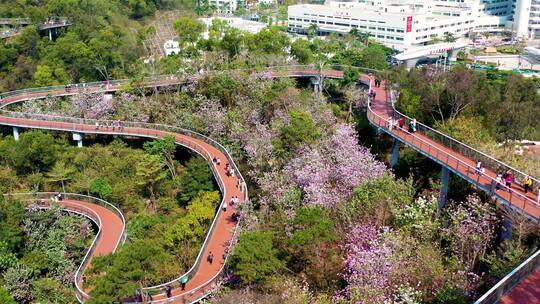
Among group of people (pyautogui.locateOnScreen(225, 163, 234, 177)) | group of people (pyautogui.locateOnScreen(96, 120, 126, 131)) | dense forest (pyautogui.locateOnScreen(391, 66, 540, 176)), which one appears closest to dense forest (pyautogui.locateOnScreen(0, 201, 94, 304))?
group of people (pyautogui.locateOnScreen(225, 163, 234, 177))

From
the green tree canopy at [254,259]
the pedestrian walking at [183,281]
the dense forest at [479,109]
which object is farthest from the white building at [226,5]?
the green tree canopy at [254,259]

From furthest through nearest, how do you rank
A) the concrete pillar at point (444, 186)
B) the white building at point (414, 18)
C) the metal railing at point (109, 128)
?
the white building at point (414, 18), the metal railing at point (109, 128), the concrete pillar at point (444, 186)

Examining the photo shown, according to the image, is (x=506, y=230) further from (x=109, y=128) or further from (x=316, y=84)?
(x=109, y=128)

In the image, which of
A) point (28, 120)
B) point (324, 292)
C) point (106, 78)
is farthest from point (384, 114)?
point (106, 78)

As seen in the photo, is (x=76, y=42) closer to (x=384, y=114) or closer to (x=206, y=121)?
(x=206, y=121)

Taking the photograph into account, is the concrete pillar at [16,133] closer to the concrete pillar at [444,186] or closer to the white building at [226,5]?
the concrete pillar at [444,186]

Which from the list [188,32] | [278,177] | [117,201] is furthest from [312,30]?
[278,177]

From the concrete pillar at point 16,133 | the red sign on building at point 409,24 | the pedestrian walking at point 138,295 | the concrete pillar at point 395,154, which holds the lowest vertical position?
the pedestrian walking at point 138,295
